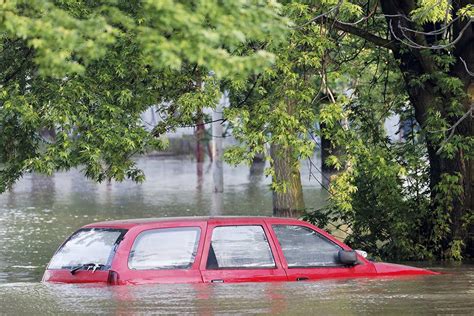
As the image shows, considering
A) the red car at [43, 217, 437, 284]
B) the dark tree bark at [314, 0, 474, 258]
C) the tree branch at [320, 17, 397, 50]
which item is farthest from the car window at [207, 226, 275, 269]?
the tree branch at [320, 17, 397, 50]

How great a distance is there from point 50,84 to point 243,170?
4635cm

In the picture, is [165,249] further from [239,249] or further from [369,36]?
[369,36]

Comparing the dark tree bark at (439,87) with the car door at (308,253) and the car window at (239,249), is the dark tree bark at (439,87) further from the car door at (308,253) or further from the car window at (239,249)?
the car window at (239,249)

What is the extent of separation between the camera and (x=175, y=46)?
8.81 metres

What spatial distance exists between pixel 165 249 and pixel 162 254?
0.19 feet

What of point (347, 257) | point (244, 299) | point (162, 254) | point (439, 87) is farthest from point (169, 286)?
point (439, 87)

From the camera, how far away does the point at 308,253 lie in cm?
1272

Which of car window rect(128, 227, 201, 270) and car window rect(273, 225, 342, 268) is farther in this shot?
car window rect(273, 225, 342, 268)

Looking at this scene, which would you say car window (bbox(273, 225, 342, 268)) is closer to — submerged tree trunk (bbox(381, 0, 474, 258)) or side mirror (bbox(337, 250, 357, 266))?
side mirror (bbox(337, 250, 357, 266))

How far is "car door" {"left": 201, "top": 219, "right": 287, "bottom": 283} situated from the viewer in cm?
1208

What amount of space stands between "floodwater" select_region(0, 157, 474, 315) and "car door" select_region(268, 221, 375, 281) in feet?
0.38

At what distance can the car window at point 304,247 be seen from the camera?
12586 millimetres

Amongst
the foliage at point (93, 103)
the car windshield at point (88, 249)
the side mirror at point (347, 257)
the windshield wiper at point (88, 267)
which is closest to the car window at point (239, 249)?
the side mirror at point (347, 257)

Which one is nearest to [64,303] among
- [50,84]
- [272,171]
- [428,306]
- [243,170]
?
[428,306]
